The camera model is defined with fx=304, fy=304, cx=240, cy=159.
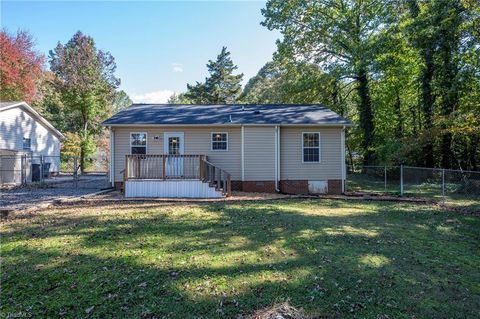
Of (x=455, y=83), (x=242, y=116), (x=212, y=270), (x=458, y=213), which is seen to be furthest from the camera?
(x=242, y=116)

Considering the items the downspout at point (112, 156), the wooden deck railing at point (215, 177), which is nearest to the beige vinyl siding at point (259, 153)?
the wooden deck railing at point (215, 177)

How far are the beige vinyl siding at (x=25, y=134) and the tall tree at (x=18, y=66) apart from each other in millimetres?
6864

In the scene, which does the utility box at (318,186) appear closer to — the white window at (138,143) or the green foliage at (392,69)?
→ the green foliage at (392,69)

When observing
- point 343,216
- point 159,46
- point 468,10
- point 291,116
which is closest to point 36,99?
point 159,46

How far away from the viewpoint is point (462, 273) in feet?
16.0

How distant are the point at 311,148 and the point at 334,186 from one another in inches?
81.8

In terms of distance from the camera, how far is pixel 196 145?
1410cm

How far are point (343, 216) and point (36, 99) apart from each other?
33801 millimetres

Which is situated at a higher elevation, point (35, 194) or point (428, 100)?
point (428, 100)

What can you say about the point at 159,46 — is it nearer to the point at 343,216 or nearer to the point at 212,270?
the point at 343,216

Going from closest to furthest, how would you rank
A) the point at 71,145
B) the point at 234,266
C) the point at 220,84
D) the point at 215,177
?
the point at 234,266 → the point at 215,177 → the point at 71,145 → the point at 220,84

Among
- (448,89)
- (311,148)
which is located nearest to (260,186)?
(311,148)

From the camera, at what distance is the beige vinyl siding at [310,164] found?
14.2m

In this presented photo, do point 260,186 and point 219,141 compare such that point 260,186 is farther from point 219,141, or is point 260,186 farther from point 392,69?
point 392,69
